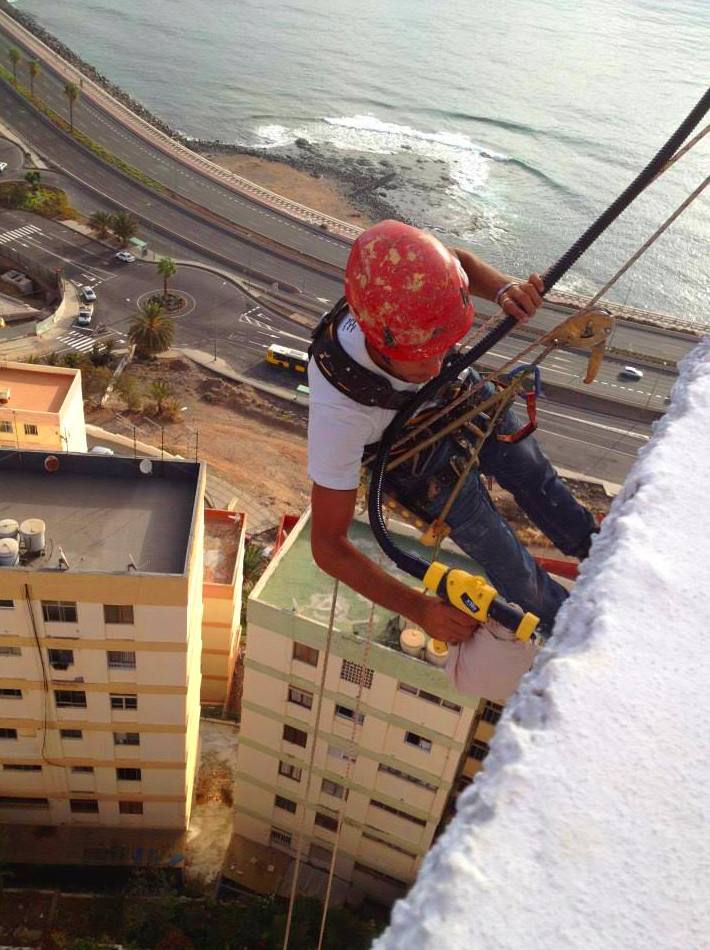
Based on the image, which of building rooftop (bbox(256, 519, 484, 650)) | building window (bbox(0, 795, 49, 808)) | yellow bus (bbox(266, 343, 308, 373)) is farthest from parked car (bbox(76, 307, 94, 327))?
building rooftop (bbox(256, 519, 484, 650))

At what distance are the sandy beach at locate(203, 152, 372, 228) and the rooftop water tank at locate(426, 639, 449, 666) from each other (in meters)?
52.5

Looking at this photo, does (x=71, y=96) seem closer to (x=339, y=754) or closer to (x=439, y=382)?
(x=339, y=754)

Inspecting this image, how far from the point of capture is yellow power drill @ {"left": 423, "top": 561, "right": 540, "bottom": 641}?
457 cm

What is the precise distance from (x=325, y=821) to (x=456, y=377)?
1423 cm

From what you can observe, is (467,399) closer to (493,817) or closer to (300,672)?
(493,817)

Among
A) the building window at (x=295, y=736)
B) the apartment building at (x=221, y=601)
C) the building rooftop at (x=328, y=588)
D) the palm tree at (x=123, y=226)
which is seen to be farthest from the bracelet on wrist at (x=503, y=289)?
the palm tree at (x=123, y=226)

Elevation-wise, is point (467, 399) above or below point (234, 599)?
above

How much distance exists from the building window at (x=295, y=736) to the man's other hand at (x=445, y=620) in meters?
12.5

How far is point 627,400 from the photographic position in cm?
4466

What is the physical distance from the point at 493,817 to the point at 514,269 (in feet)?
197

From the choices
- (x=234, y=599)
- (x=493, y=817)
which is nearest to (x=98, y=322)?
(x=234, y=599)

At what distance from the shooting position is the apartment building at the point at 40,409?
74.9 feet

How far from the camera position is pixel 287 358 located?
43.3 meters

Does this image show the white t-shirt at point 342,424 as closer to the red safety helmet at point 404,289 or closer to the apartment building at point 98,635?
the red safety helmet at point 404,289
